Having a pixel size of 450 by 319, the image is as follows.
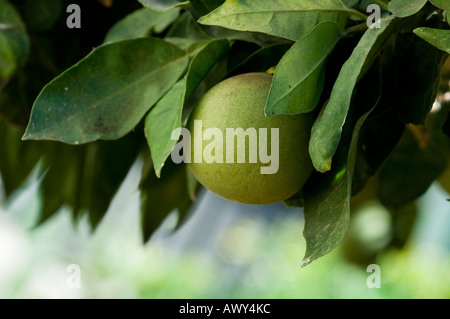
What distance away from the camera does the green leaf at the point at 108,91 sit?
0.62 meters

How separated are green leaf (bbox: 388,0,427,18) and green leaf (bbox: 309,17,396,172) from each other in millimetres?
15

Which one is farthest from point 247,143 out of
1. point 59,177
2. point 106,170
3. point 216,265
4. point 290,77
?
point 216,265

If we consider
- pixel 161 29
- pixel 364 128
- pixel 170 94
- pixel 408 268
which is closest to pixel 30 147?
pixel 161 29

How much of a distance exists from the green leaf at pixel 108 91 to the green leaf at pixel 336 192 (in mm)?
181

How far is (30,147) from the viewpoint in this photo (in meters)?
1.16

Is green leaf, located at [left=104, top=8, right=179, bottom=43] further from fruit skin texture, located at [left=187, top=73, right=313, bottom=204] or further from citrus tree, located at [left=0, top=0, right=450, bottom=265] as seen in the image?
fruit skin texture, located at [left=187, top=73, right=313, bottom=204]

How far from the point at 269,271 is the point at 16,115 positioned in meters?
1.78

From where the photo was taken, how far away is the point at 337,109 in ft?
1.65

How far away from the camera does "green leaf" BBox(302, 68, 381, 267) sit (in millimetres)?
516

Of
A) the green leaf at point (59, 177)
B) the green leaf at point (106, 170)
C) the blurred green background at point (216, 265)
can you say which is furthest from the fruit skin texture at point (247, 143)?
the blurred green background at point (216, 265)

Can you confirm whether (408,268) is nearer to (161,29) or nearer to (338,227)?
(161,29)

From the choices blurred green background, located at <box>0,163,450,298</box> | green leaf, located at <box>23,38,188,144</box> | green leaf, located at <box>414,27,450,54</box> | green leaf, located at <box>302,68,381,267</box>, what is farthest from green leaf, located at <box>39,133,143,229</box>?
blurred green background, located at <box>0,163,450,298</box>

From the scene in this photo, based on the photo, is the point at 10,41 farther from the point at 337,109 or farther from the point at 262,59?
the point at 337,109

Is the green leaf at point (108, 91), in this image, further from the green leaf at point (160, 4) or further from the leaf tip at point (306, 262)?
the leaf tip at point (306, 262)
